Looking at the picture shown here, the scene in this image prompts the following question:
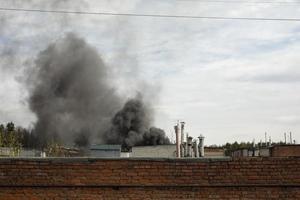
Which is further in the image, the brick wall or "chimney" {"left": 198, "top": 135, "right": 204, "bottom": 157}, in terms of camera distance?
"chimney" {"left": 198, "top": 135, "right": 204, "bottom": 157}

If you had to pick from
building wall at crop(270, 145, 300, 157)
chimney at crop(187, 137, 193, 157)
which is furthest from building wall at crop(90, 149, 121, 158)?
building wall at crop(270, 145, 300, 157)

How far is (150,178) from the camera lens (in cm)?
1009

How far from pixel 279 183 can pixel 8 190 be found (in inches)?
228

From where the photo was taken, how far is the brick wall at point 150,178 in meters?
10.0

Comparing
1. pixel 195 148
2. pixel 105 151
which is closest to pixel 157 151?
pixel 105 151

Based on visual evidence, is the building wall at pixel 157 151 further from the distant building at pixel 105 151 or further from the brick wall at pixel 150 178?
the brick wall at pixel 150 178

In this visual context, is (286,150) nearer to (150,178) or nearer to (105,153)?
(105,153)

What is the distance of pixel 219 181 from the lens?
33.1 ft

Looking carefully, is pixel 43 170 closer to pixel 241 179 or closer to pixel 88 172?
pixel 88 172

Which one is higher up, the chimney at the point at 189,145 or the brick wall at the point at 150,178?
the chimney at the point at 189,145

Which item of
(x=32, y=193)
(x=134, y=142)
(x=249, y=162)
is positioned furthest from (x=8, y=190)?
(x=134, y=142)

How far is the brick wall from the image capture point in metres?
10.0

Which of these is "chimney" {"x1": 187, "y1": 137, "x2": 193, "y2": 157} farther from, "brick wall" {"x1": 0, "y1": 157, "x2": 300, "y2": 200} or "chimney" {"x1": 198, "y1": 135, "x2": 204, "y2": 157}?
"brick wall" {"x1": 0, "y1": 157, "x2": 300, "y2": 200}

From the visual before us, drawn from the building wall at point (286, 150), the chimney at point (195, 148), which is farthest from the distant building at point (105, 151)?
the building wall at point (286, 150)
